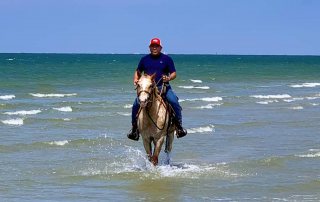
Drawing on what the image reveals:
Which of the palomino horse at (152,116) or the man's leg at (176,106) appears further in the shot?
the man's leg at (176,106)

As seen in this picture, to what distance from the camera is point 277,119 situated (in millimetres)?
25266

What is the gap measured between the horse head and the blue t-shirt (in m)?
0.63

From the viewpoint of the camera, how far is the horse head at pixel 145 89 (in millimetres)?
12102

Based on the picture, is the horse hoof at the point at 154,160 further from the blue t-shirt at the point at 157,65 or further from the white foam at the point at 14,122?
the white foam at the point at 14,122

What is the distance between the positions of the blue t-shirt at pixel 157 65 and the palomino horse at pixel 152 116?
46 cm

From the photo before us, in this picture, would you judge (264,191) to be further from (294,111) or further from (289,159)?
(294,111)

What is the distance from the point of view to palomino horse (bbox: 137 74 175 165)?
12164mm

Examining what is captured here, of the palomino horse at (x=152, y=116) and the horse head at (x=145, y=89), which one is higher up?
the horse head at (x=145, y=89)

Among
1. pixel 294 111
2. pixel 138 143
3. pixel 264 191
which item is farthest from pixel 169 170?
pixel 294 111

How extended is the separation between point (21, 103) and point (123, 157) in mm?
18433

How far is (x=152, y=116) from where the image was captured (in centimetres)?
1280
